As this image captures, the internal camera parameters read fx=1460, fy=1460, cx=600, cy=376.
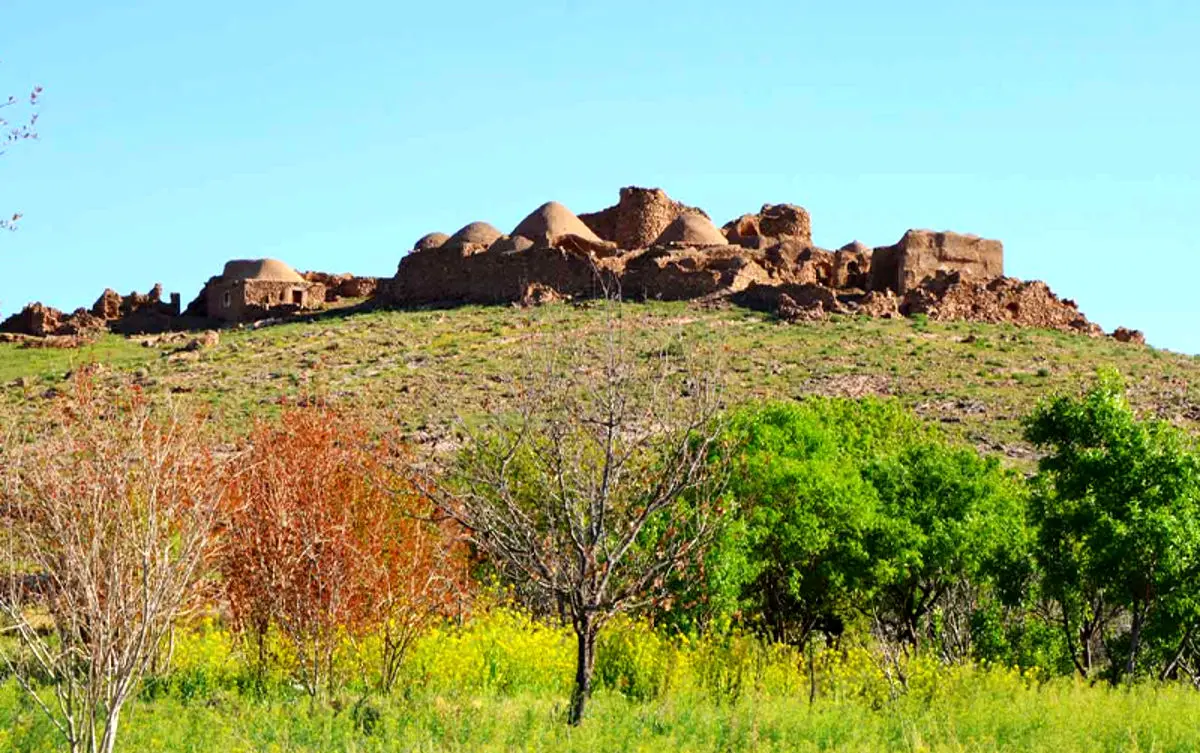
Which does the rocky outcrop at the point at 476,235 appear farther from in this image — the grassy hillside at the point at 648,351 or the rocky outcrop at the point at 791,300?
the rocky outcrop at the point at 791,300

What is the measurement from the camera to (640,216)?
66.9m

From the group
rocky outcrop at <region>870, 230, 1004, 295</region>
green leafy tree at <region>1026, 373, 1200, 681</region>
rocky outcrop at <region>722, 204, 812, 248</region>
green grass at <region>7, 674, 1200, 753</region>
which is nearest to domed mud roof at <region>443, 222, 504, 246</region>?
rocky outcrop at <region>722, 204, 812, 248</region>

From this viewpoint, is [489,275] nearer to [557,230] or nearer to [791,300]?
[557,230]

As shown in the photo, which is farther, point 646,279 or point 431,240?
point 431,240

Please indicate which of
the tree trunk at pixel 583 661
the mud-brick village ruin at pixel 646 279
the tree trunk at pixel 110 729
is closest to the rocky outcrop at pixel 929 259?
the mud-brick village ruin at pixel 646 279

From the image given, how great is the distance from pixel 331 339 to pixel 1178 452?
38.0 meters

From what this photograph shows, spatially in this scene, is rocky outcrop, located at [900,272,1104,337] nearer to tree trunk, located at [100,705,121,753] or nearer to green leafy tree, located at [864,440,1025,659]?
green leafy tree, located at [864,440,1025,659]

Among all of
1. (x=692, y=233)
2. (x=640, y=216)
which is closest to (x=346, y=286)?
(x=640, y=216)

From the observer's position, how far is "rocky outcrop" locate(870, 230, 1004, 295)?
57.2 metres

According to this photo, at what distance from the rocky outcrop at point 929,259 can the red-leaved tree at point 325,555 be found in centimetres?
4167

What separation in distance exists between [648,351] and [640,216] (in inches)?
1159

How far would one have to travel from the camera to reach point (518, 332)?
50531 mm

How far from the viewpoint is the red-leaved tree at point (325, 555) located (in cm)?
1619

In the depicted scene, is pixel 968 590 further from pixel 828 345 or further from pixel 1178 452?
pixel 828 345
